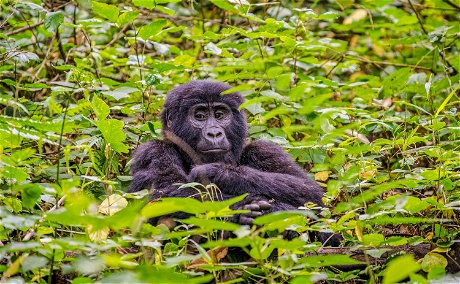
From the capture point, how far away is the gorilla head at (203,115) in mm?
4812

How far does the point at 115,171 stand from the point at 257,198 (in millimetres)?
1094

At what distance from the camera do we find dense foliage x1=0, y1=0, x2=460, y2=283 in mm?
2562

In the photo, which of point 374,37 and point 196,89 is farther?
point 374,37

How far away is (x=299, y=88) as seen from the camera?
2.67 m

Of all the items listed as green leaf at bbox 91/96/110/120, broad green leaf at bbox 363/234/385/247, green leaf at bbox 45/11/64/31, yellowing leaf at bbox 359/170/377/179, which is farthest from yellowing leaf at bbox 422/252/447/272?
green leaf at bbox 45/11/64/31

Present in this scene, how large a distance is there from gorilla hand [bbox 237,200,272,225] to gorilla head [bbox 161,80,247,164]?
736 millimetres

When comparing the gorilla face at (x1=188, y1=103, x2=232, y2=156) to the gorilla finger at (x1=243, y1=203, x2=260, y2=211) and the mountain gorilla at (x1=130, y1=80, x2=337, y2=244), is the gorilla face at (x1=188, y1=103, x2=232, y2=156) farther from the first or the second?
the gorilla finger at (x1=243, y1=203, x2=260, y2=211)

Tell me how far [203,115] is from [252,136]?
59 cm

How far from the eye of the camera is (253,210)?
401 cm

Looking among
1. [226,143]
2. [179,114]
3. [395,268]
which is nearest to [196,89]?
[179,114]

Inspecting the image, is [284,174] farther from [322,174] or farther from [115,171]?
[115,171]

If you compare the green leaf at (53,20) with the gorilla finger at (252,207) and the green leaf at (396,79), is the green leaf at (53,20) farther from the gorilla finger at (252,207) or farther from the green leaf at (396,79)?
the green leaf at (396,79)

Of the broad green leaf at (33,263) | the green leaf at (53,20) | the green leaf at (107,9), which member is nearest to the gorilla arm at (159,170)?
the green leaf at (107,9)

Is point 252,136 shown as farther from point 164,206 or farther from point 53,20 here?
point 164,206
